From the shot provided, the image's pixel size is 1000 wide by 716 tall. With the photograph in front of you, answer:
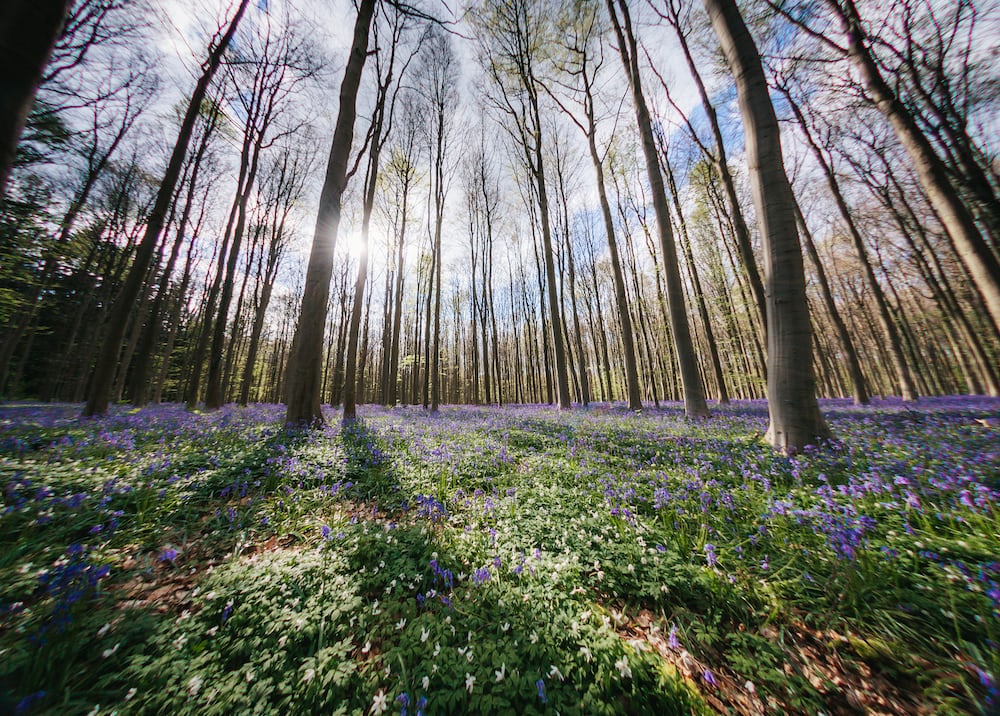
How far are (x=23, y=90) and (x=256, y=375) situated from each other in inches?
2012

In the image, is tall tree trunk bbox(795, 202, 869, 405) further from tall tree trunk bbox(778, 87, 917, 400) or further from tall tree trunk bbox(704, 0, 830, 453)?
tall tree trunk bbox(704, 0, 830, 453)

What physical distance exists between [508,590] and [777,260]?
20.2 ft

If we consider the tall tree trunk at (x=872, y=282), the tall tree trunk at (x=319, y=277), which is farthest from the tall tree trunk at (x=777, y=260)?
the tall tree trunk at (x=872, y=282)

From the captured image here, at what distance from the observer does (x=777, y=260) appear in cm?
502

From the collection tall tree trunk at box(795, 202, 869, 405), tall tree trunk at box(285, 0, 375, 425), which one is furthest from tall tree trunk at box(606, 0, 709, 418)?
tall tree trunk at box(285, 0, 375, 425)

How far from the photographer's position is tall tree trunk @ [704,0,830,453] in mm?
4750

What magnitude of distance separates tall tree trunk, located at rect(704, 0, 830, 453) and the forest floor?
Result: 2.14ft

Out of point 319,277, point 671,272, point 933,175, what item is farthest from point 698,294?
point 319,277

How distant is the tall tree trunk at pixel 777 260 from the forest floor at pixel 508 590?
0.65 meters

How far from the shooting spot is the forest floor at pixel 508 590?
5.48 ft

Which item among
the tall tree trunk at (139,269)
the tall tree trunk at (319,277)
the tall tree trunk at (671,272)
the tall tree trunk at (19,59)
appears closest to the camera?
the tall tree trunk at (19,59)

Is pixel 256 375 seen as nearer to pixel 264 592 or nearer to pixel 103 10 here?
pixel 103 10

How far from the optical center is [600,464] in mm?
4980

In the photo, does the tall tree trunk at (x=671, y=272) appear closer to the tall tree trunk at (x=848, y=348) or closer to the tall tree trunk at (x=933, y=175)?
the tall tree trunk at (x=933, y=175)
